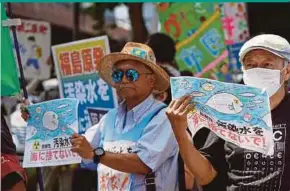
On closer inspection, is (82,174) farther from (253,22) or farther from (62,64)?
(253,22)

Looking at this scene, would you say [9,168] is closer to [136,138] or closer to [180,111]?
[136,138]

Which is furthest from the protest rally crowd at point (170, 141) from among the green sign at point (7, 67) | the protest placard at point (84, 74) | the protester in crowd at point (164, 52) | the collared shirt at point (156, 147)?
the protest placard at point (84, 74)

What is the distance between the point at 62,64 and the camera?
5184 mm

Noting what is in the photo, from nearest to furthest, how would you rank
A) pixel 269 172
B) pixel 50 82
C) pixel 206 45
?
pixel 269 172 → pixel 206 45 → pixel 50 82

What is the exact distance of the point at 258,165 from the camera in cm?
286

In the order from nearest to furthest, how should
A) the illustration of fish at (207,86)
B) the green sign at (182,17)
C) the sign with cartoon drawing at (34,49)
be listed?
the illustration of fish at (207,86), the green sign at (182,17), the sign with cartoon drawing at (34,49)

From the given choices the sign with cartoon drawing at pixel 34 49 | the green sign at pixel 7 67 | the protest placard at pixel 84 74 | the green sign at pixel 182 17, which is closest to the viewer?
the green sign at pixel 7 67

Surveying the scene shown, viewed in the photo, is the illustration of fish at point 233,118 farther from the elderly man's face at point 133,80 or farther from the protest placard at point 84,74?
the protest placard at point 84,74

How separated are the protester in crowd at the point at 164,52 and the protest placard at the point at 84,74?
1.29 ft

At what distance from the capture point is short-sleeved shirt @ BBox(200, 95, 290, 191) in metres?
2.82

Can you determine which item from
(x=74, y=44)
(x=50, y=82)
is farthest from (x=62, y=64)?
(x=50, y=82)

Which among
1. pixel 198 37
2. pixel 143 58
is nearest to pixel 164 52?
pixel 143 58

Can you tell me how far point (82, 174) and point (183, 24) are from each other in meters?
2.83

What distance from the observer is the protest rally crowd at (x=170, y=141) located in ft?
9.29
